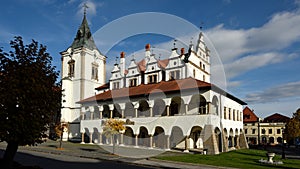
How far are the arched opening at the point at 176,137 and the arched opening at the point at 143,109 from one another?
4300 millimetres

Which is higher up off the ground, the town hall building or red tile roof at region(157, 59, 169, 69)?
red tile roof at region(157, 59, 169, 69)

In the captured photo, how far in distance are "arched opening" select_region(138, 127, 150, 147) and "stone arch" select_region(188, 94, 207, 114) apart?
24.6 feet

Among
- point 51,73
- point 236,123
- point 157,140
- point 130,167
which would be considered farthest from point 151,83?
point 51,73

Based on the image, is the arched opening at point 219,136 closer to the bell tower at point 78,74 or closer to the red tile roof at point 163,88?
the red tile roof at point 163,88

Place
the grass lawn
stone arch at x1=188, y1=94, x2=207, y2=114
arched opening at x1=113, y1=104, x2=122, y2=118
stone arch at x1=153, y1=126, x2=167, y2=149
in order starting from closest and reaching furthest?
the grass lawn
stone arch at x1=188, y1=94, x2=207, y2=114
stone arch at x1=153, y1=126, x2=167, y2=149
arched opening at x1=113, y1=104, x2=122, y2=118

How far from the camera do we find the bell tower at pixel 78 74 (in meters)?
49.6

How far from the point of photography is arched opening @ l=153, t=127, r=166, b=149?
3548cm

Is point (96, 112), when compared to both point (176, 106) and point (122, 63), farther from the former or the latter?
point (176, 106)

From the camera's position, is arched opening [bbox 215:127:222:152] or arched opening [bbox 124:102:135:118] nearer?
arched opening [bbox 215:127:222:152]

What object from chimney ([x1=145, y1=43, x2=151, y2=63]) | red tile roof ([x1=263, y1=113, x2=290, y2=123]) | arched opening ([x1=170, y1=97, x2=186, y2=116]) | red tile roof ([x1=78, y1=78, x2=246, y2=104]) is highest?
chimney ([x1=145, y1=43, x2=151, y2=63])

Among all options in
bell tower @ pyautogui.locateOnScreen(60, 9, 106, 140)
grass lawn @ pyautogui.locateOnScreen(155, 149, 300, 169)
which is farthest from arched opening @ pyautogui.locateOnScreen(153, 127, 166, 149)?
bell tower @ pyautogui.locateOnScreen(60, 9, 106, 140)

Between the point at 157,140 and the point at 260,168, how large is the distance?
742 inches

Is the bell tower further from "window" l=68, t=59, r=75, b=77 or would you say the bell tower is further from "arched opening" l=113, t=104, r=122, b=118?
"arched opening" l=113, t=104, r=122, b=118

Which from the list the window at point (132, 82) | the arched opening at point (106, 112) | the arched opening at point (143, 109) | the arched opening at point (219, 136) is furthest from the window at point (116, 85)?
the arched opening at point (219, 136)
